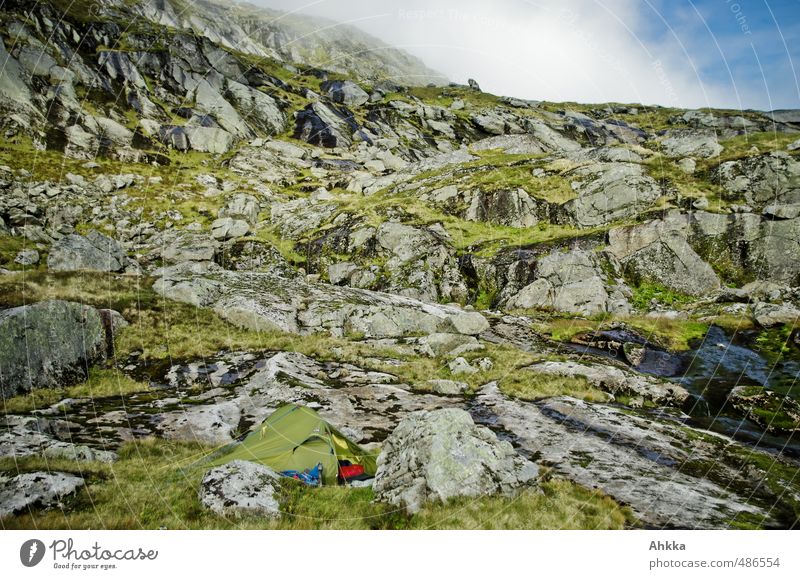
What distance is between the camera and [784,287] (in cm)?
3594

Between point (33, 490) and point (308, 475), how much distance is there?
6.34 metres

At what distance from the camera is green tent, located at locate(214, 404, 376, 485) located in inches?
483

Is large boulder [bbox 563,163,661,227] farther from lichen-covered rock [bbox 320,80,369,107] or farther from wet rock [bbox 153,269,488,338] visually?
lichen-covered rock [bbox 320,80,369,107]

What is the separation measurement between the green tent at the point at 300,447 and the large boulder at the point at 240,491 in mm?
2503

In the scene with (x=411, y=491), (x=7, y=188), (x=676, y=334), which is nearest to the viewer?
(x=411, y=491)

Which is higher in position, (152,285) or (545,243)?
(545,243)

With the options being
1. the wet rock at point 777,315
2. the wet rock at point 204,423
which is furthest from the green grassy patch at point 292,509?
the wet rock at point 777,315

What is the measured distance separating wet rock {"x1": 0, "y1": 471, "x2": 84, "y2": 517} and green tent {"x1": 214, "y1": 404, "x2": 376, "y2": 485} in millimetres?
3907

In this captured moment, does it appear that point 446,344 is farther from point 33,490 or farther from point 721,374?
point 33,490

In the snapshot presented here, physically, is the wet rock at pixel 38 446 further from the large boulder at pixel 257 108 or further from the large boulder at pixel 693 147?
the large boulder at pixel 257 108

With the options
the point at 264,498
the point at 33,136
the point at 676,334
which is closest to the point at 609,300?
the point at 676,334

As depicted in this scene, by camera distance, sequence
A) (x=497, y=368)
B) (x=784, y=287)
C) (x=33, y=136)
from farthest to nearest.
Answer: (x=33, y=136), (x=784, y=287), (x=497, y=368)
